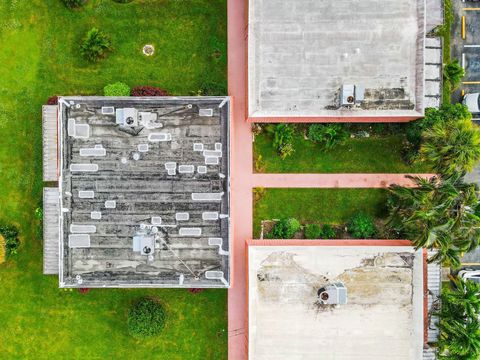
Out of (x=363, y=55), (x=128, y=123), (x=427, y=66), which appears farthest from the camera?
(x=427, y=66)

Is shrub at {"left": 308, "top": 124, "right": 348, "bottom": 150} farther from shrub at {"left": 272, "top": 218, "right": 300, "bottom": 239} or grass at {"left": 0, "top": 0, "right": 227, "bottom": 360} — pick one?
grass at {"left": 0, "top": 0, "right": 227, "bottom": 360}

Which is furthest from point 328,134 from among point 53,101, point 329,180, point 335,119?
point 53,101

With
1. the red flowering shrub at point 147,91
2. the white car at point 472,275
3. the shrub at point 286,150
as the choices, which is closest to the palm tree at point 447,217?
the white car at point 472,275

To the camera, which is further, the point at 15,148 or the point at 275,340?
Result: the point at 15,148

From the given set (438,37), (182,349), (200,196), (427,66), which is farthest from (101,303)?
(438,37)

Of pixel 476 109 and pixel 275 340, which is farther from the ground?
pixel 476 109

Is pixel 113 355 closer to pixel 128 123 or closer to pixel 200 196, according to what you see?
pixel 200 196

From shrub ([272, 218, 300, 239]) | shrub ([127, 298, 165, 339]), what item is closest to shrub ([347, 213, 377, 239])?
shrub ([272, 218, 300, 239])
